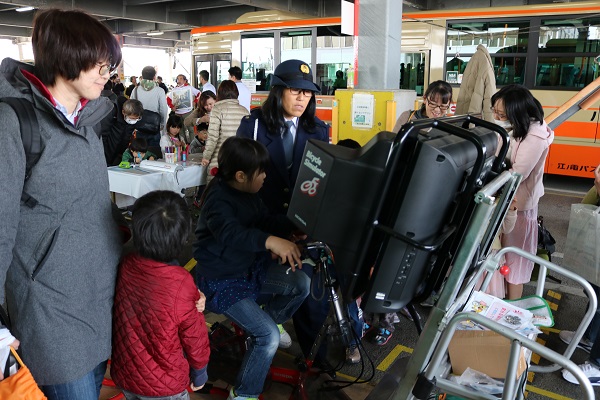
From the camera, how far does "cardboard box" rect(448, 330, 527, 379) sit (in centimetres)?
219

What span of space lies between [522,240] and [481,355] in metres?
1.57

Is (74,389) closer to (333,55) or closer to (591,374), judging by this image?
(591,374)

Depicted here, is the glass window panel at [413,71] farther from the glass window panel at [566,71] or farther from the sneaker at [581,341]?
the sneaker at [581,341]

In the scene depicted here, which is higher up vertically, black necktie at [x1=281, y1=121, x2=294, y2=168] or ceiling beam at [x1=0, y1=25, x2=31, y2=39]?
ceiling beam at [x1=0, y1=25, x2=31, y2=39]

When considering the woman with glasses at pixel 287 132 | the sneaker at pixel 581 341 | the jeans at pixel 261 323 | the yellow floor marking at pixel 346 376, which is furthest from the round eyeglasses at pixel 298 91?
the sneaker at pixel 581 341

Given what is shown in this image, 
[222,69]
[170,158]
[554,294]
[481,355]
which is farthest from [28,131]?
[222,69]

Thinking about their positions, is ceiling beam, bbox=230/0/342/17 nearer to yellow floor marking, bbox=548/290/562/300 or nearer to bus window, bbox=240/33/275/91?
bus window, bbox=240/33/275/91

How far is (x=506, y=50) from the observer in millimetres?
8188

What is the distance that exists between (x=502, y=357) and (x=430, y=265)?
3.12ft

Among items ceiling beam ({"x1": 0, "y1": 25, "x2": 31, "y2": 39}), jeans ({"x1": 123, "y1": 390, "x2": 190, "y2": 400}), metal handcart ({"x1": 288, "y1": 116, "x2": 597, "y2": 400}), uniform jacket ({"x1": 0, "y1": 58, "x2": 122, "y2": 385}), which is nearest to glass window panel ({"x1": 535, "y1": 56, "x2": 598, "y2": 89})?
metal handcart ({"x1": 288, "y1": 116, "x2": 597, "y2": 400})

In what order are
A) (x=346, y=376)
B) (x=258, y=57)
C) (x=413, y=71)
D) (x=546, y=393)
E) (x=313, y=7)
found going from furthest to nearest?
(x=313, y=7)
(x=258, y=57)
(x=413, y=71)
(x=346, y=376)
(x=546, y=393)

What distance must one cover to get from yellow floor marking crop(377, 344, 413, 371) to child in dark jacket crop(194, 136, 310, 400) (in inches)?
43.0

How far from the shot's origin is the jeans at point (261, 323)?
2434 mm

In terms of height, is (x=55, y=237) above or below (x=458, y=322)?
above
